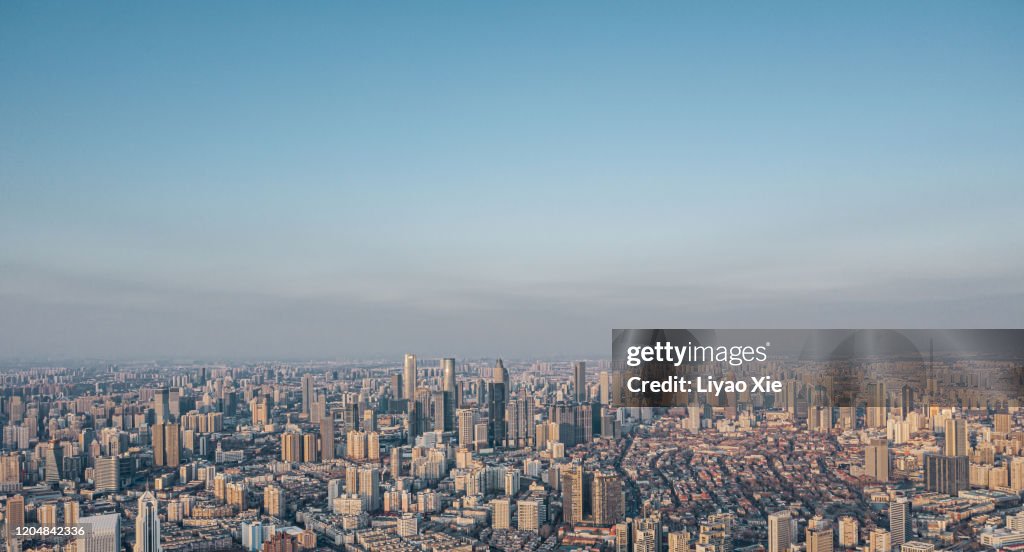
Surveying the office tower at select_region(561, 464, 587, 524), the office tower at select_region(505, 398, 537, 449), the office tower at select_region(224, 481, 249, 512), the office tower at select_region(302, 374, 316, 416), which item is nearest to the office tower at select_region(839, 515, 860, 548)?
the office tower at select_region(561, 464, 587, 524)

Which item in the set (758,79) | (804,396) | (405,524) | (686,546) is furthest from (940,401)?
(405,524)

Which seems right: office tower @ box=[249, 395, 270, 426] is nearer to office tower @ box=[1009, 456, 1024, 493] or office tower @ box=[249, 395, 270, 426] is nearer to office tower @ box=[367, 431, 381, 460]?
office tower @ box=[367, 431, 381, 460]

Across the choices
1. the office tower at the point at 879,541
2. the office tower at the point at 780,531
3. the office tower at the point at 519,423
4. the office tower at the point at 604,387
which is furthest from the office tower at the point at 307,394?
the office tower at the point at 879,541

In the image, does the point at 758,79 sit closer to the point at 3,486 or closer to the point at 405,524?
the point at 405,524

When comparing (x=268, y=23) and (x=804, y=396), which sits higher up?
(x=268, y=23)

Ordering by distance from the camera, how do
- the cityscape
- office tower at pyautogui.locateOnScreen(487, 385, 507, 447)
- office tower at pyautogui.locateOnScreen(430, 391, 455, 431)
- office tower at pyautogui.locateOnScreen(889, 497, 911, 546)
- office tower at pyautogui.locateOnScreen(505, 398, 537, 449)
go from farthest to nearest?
office tower at pyautogui.locateOnScreen(430, 391, 455, 431), office tower at pyautogui.locateOnScreen(487, 385, 507, 447), office tower at pyautogui.locateOnScreen(505, 398, 537, 449), the cityscape, office tower at pyautogui.locateOnScreen(889, 497, 911, 546)

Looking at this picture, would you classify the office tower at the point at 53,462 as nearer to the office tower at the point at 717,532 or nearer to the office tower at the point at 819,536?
the office tower at the point at 717,532

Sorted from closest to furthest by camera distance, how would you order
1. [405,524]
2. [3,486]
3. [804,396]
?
[3,486], [804,396], [405,524]
